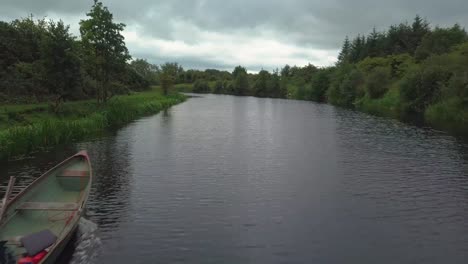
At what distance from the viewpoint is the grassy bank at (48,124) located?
3005 cm

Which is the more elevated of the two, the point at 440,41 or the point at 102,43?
the point at 440,41

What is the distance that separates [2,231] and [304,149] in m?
25.2

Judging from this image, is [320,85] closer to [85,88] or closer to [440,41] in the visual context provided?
[440,41]

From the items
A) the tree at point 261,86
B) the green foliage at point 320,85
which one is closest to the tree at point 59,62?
the green foliage at point 320,85

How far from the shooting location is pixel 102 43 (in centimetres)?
5616

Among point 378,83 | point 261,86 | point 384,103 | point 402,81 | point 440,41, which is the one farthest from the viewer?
point 261,86

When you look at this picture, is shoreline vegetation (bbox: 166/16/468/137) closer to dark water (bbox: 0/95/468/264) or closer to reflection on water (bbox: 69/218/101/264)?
dark water (bbox: 0/95/468/264)

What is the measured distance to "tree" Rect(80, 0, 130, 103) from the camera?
55.4m

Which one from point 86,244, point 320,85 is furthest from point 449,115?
point 320,85

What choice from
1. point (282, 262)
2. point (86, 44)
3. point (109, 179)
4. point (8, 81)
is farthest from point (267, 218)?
point (86, 44)

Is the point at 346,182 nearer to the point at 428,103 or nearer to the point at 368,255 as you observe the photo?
the point at 368,255

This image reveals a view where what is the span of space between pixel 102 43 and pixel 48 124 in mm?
24577

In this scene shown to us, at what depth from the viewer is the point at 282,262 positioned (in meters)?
14.2

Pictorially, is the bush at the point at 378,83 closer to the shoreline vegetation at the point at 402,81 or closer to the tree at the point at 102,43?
the shoreline vegetation at the point at 402,81
